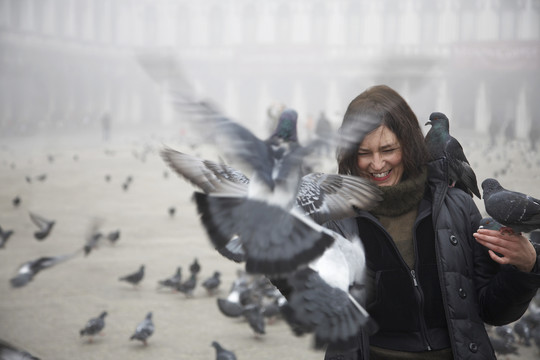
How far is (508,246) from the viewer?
1.93 meters

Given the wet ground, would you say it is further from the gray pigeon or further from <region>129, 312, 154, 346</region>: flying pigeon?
the gray pigeon

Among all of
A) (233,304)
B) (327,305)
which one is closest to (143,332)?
(233,304)

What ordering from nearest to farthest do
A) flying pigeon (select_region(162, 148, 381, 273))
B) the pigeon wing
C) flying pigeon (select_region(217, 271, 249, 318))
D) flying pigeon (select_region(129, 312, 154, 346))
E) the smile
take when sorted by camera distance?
flying pigeon (select_region(162, 148, 381, 273))
the pigeon wing
the smile
flying pigeon (select_region(129, 312, 154, 346))
flying pigeon (select_region(217, 271, 249, 318))

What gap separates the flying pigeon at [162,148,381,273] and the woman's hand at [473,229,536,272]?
1.39ft

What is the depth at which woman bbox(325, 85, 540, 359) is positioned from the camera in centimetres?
202

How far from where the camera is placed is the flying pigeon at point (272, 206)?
1.58 metres

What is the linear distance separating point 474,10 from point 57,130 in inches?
1081

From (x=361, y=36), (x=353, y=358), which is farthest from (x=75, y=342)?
(x=361, y=36)

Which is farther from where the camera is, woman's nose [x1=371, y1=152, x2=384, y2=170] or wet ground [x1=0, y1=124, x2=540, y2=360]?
wet ground [x1=0, y1=124, x2=540, y2=360]

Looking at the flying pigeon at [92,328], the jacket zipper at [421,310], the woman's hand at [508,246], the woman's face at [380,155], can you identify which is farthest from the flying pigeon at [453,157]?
the flying pigeon at [92,328]

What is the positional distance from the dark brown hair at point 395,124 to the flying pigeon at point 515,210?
0.33m

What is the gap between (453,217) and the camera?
2107mm

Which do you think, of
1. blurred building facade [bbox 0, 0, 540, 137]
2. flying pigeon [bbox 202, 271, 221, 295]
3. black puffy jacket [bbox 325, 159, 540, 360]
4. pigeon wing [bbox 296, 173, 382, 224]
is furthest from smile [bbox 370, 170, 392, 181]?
flying pigeon [bbox 202, 271, 221, 295]

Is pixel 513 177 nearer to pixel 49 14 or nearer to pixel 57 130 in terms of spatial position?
pixel 57 130
